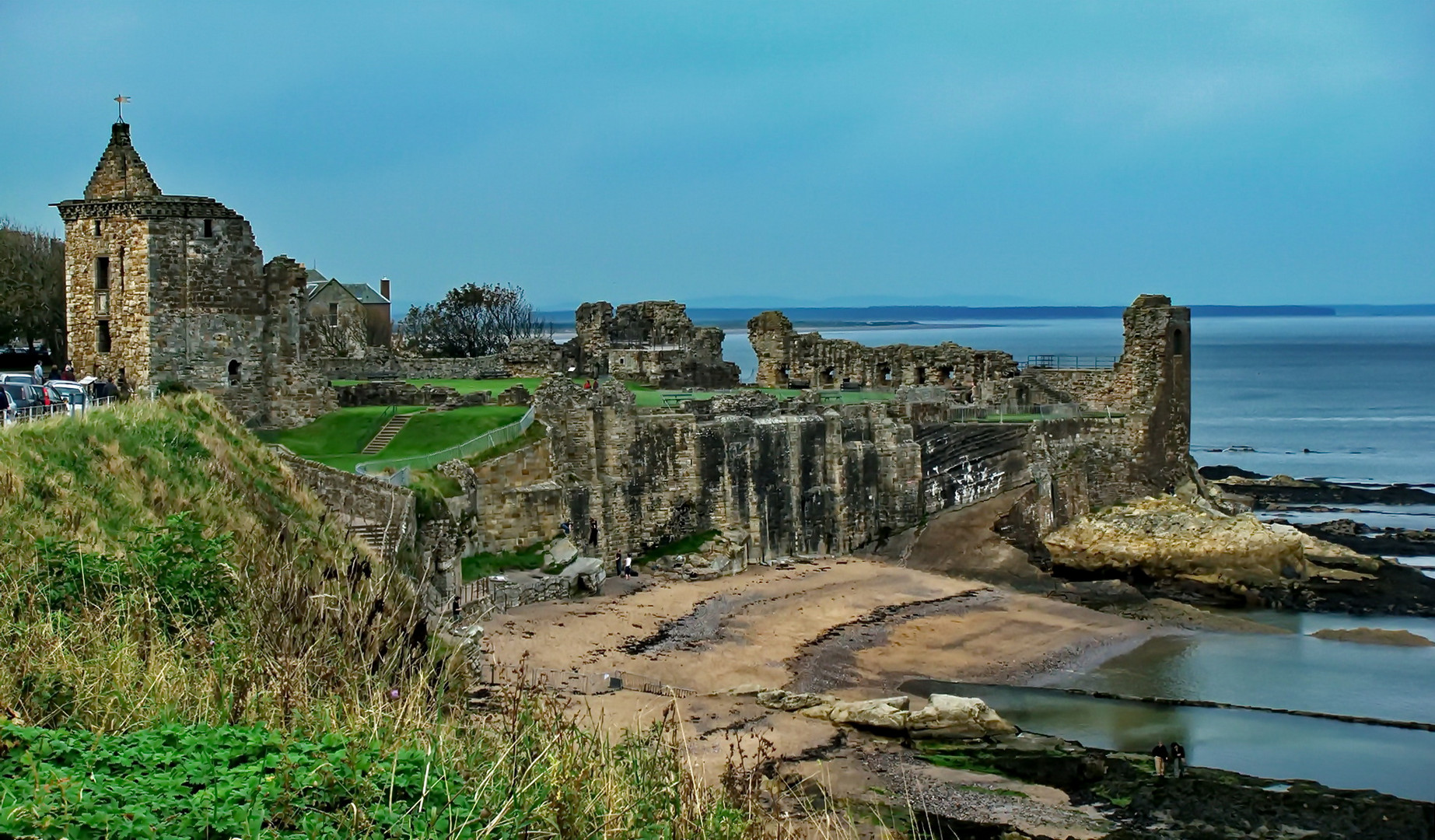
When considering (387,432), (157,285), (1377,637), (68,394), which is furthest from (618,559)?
(1377,637)

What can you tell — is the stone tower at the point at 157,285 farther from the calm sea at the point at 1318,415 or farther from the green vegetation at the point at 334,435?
the calm sea at the point at 1318,415

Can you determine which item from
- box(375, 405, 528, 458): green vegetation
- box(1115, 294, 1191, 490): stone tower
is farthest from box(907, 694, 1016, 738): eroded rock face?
box(1115, 294, 1191, 490): stone tower

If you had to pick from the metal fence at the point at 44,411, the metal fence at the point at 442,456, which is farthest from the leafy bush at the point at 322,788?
the metal fence at the point at 442,456

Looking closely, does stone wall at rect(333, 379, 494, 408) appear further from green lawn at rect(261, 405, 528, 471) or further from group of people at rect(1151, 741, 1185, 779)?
group of people at rect(1151, 741, 1185, 779)

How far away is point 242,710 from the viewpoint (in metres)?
11.3

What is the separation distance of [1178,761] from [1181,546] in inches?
673

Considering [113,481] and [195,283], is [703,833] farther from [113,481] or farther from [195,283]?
[195,283]

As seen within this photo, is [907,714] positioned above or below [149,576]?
below

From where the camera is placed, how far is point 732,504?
38062 millimetres

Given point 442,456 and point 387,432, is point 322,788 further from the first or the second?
point 387,432

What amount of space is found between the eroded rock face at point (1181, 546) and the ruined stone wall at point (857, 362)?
7.96 meters

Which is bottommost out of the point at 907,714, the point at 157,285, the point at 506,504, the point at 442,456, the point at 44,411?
the point at 907,714

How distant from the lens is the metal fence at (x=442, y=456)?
93.2 ft

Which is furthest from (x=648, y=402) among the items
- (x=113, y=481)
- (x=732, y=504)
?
(x=113, y=481)
